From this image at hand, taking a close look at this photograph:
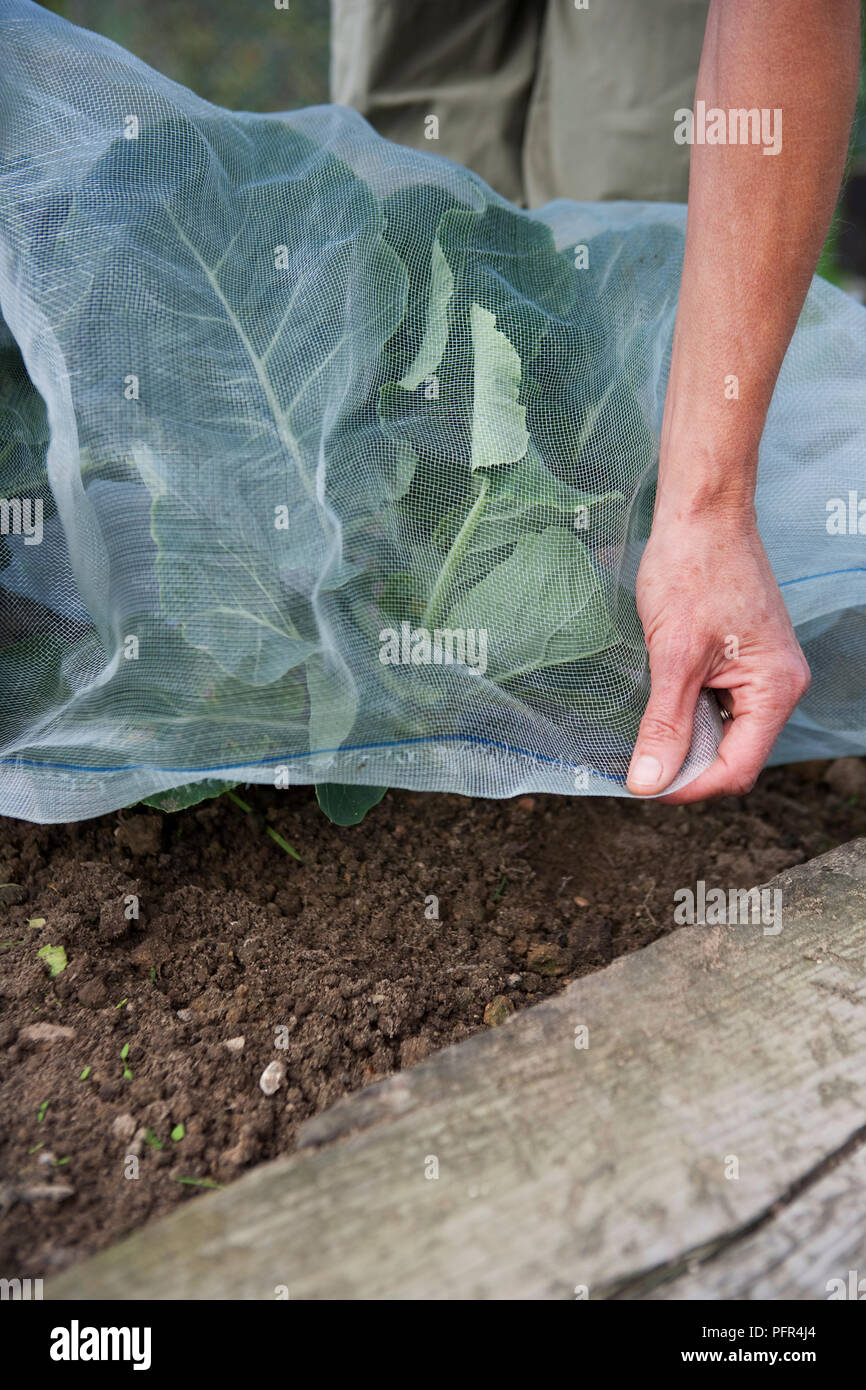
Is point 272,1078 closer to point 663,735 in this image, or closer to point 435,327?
point 663,735

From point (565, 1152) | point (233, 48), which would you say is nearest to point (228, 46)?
point (233, 48)

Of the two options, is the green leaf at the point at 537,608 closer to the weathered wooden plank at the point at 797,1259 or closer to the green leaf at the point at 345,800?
the green leaf at the point at 345,800

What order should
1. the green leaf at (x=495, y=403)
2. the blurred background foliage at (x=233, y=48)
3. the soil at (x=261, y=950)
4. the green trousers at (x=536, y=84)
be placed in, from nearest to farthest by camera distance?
the soil at (x=261, y=950) < the green leaf at (x=495, y=403) < the green trousers at (x=536, y=84) < the blurred background foliage at (x=233, y=48)

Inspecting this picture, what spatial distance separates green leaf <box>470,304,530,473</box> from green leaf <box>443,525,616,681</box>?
12 cm

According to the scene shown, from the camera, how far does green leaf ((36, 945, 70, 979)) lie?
4.00 feet

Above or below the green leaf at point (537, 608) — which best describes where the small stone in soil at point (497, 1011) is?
below

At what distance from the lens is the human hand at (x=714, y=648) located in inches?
46.8

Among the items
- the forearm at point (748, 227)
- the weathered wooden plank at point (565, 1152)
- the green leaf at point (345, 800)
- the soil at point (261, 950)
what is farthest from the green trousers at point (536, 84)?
the weathered wooden plank at point (565, 1152)

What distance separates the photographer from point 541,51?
86.2 inches

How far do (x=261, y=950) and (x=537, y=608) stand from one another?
Answer: 0.56 m

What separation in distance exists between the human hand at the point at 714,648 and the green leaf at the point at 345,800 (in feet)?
1.12

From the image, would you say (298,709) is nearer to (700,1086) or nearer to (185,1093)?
(185,1093)

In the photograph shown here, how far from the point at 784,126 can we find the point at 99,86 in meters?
0.82

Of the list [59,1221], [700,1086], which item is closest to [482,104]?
[700,1086]
